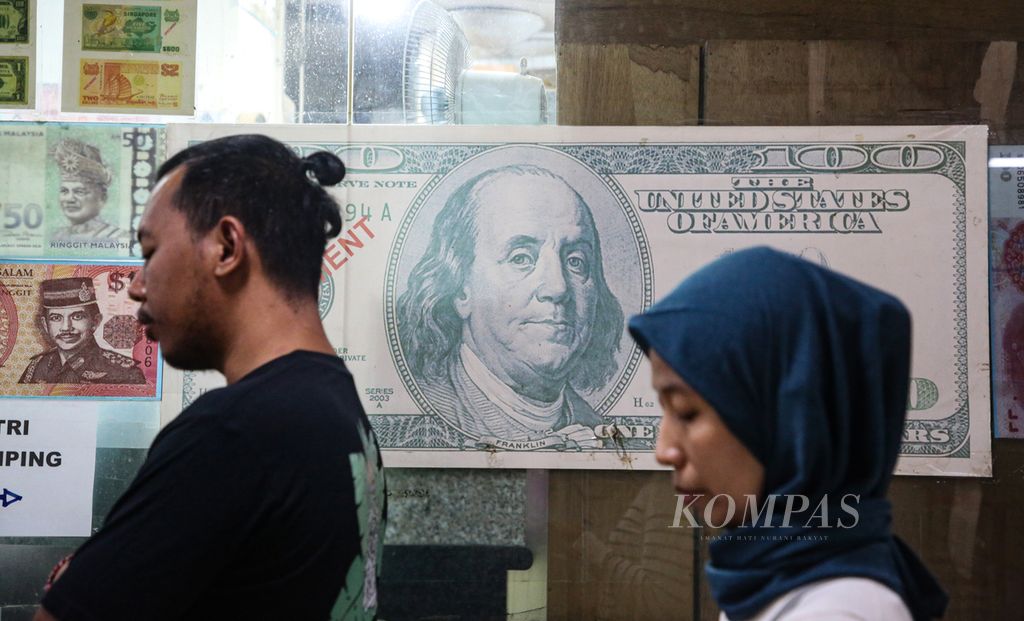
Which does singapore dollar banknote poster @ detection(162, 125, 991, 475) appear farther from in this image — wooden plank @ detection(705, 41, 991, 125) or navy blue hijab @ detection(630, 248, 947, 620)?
navy blue hijab @ detection(630, 248, 947, 620)

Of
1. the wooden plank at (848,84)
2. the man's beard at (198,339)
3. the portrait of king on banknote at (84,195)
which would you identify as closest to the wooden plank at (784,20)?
the wooden plank at (848,84)

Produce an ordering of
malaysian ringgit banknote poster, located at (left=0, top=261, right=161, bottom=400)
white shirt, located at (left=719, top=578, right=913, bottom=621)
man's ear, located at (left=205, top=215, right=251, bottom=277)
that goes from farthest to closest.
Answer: malaysian ringgit banknote poster, located at (left=0, top=261, right=161, bottom=400), man's ear, located at (left=205, top=215, right=251, bottom=277), white shirt, located at (left=719, top=578, right=913, bottom=621)

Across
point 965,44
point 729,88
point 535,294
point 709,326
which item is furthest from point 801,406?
point 965,44

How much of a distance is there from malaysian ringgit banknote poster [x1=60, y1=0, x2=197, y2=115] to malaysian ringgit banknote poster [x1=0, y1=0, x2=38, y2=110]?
82mm

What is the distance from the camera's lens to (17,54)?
2.23 meters

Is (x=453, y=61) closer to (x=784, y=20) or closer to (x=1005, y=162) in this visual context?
(x=784, y=20)

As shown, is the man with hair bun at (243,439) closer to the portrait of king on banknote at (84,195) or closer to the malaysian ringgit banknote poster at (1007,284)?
the portrait of king on banknote at (84,195)

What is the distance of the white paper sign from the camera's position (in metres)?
2.14

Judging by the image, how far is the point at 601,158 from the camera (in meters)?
2.14

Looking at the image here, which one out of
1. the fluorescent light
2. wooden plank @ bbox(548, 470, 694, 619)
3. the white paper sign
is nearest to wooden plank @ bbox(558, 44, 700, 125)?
the fluorescent light

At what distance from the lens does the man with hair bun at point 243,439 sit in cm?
104

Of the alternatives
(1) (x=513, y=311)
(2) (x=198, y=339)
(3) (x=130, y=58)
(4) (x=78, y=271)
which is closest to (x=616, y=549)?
(1) (x=513, y=311)

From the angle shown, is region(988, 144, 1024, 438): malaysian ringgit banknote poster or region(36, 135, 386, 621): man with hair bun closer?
region(36, 135, 386, 621): man with hair bun

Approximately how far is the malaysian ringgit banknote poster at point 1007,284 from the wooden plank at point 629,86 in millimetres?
699
